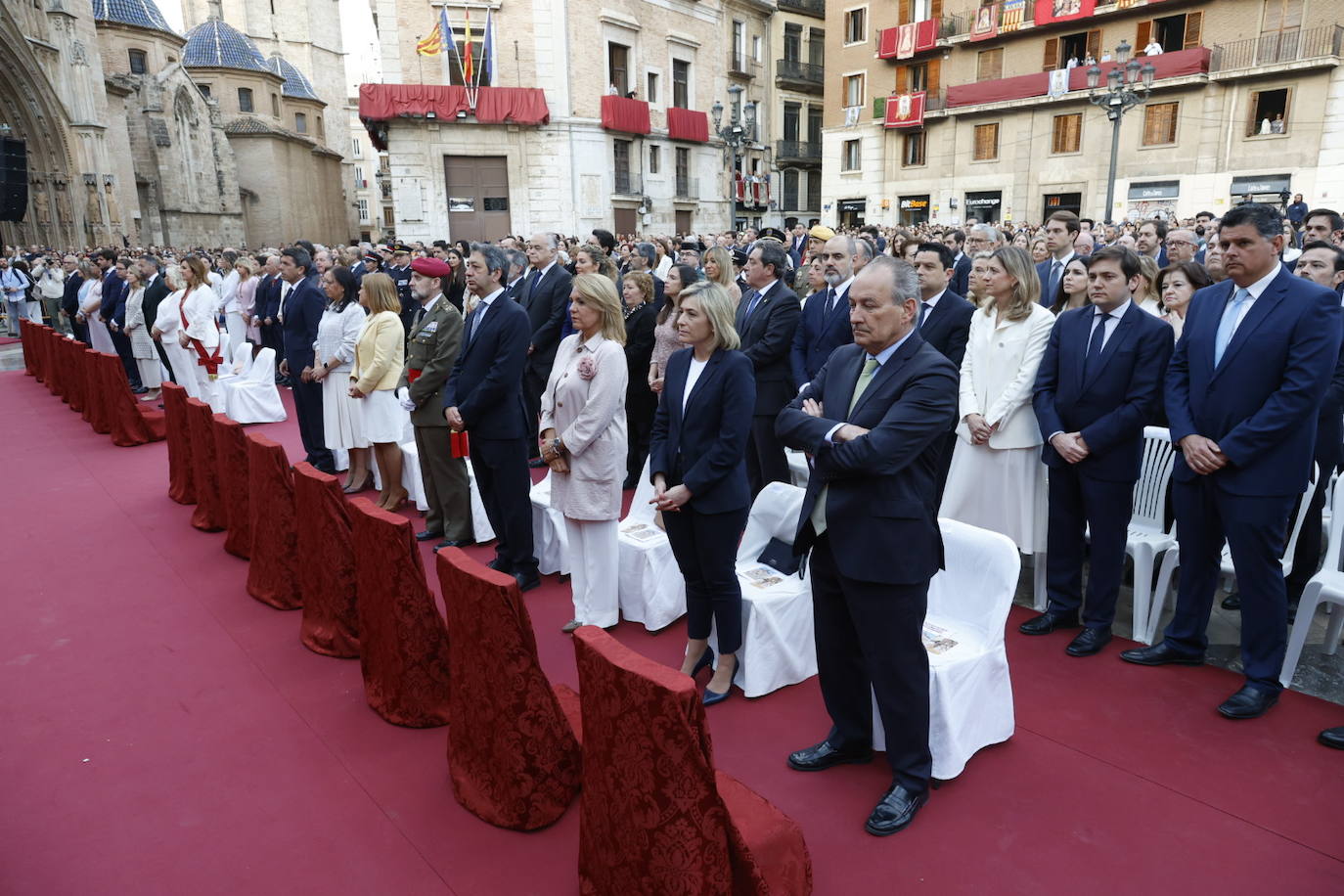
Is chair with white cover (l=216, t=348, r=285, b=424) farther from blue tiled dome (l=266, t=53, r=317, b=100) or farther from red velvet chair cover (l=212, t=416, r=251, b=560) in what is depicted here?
blue tiled dome (l=266, t=53, r=317, b=100)

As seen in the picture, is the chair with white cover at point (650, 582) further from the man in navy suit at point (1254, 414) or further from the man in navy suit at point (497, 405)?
the man in navy suit at point (1254, 414)

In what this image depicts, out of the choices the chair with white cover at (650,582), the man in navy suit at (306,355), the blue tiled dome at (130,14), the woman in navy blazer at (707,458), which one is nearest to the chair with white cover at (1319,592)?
the woman in navy blazer at (707,458)

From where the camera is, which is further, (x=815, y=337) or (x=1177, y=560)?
(x=815, y=337)

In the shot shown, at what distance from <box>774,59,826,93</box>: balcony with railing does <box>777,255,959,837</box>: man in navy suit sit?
120ft

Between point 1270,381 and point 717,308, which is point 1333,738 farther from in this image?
point 717,308

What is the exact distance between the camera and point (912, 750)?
2.73m

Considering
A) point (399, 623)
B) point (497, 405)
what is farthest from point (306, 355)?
point (399, 623)

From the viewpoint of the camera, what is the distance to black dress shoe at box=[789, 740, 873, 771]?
3.03m

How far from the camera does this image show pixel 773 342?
16.8ft

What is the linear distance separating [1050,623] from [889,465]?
214cm

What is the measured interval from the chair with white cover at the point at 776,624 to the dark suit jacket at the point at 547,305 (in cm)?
334

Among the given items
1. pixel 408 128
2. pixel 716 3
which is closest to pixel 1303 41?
pixel 716 3

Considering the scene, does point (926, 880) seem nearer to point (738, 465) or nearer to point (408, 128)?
point (738, 465)

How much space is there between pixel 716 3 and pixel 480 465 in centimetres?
3156
